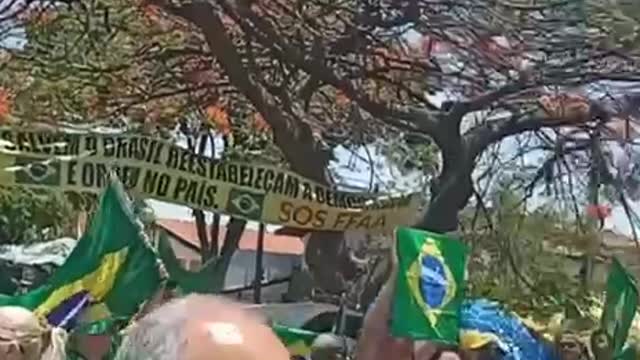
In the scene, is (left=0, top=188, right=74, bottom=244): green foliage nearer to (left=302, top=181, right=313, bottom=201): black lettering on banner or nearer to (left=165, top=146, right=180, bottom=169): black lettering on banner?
(left=302, top=181, right=313, bottom=201): black lettering on banner

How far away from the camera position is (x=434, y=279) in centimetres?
612

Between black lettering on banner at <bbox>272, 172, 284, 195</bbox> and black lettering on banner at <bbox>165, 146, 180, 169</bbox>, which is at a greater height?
black lettering on banner at <bbox>165, 146, 180, 169</bbox>

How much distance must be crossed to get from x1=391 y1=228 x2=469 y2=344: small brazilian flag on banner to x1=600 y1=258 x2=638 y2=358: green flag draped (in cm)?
177

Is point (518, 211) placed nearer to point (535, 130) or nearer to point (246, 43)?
point (535, 130)

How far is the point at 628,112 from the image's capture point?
1116 centimetres

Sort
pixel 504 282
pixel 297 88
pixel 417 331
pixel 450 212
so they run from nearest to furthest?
pixel 417 331, pixel 450 212, pixel 297 88, pixel 504 282

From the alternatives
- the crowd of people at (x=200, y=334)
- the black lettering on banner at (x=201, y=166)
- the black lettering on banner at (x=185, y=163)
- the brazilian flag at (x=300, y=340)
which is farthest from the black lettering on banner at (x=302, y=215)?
the crowd of people at (x=200, y=334)

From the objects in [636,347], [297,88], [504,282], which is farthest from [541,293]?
[636,347]

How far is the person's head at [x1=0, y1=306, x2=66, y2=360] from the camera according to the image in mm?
3867

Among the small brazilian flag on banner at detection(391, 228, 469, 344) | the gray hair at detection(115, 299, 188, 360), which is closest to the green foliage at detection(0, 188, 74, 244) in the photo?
the small brazilian flag on banner at detection(391, 228, 469, 344)

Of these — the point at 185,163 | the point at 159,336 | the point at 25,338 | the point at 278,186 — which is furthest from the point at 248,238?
the point at 159,336

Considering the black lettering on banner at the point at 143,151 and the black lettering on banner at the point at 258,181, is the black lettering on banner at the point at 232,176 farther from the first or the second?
the black lettering on banner at the point at 143,151

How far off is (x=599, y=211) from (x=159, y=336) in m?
10.8

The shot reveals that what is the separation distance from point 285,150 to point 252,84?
1.63ft
